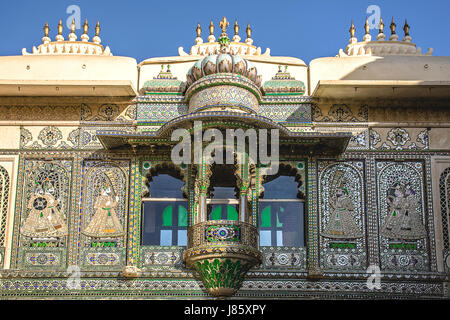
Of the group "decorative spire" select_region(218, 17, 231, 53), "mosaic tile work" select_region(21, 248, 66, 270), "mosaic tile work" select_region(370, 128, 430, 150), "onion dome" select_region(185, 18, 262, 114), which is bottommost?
→ "mosaic tile work" select_region(21, 248, 66, 270)

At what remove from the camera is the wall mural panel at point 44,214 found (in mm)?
13352

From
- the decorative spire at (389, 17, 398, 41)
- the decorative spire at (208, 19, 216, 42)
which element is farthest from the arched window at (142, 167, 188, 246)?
the decorative spire at (389, 17, 398, 41)

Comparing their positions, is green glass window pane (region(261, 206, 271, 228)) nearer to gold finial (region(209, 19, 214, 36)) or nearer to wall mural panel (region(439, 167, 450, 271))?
wall mural panel (region(439, 167, 450, 271))

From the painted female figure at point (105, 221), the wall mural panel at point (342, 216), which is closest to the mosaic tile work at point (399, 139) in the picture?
the wall mural panel at point (342, 216)

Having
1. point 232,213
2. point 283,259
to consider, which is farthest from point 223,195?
point 283,259

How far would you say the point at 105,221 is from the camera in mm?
13531

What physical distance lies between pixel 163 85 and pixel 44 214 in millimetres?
2896

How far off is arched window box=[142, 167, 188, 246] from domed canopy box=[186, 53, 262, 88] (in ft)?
5.49

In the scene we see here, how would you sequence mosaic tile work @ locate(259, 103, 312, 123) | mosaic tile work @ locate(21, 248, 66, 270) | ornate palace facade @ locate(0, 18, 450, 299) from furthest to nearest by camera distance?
1. mosaic tile work @ locate(259, 103, 312, 123)
2. mosaic tile work @ locate(21, 248, 66, 270)
3. ornate palace facade @ locate(0, 18, 450, 299)

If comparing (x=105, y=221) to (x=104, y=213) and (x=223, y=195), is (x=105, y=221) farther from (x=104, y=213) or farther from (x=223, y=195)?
(x=223, y=195)

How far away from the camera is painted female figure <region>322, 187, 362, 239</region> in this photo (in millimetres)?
13445

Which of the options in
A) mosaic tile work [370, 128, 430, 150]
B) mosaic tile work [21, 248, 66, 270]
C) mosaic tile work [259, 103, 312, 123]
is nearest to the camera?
mosaic tile work [21, 248, 66, 270]

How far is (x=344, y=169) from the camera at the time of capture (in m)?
13.9
